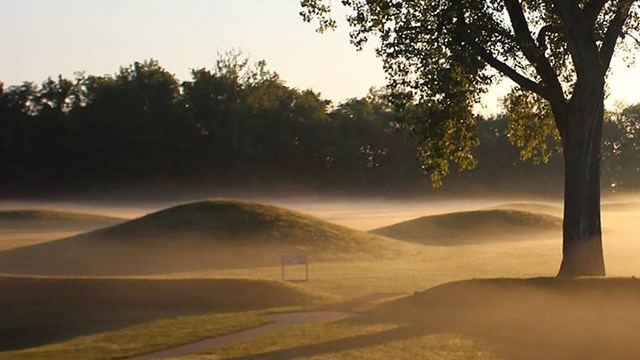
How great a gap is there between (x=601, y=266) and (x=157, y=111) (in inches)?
3172

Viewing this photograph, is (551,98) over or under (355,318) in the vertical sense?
over

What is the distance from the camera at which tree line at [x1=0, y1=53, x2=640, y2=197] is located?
98.1 m

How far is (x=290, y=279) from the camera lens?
33438 mm

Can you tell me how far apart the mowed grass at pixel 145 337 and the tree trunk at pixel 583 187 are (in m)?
8.25

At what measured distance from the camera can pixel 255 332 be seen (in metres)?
21.6

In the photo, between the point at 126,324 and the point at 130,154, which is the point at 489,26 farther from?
the point at 130,154

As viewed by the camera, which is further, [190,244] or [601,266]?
[190,244]

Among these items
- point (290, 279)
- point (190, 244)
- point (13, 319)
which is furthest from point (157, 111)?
point (13, 319)

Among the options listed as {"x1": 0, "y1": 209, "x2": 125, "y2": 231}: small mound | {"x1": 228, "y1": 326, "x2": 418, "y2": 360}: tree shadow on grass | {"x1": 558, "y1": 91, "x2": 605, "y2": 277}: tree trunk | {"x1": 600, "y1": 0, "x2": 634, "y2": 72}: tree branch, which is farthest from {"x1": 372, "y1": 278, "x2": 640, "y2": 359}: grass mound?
{"x1": 0, "y1": 209, "x2": 125, "y2": 231}: small mound

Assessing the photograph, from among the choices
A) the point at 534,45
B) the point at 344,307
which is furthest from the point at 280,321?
the point at 534,45

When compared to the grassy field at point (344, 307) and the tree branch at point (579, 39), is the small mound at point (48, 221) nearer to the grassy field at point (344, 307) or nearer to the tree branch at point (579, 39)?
the grassy field at point (344, 307)

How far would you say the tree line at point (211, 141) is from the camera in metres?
98.1

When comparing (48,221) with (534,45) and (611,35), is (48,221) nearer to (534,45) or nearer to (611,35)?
(534,45)

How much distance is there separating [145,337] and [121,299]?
22.6 ft
